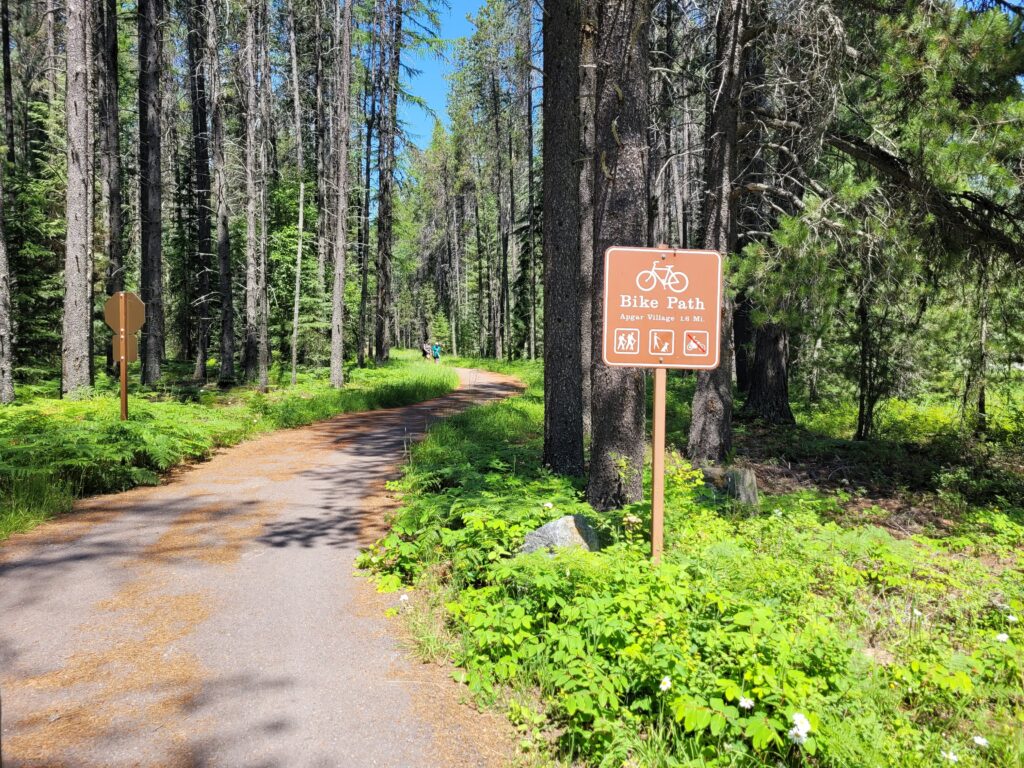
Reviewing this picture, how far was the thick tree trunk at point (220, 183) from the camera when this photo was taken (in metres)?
16.3

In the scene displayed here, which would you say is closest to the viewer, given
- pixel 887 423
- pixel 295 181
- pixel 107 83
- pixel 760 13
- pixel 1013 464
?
pixel 760 13

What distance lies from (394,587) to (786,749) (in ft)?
10.5

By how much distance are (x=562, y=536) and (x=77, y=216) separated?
40.5 ft

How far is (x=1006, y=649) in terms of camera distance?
3592 mm

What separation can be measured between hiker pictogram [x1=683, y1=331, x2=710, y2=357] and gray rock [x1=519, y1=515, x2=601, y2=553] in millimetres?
→ 1658

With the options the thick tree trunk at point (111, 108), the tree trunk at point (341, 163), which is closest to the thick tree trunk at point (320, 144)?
the tree trunk at point (341, 163)

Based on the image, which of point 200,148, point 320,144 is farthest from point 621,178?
point 320,144

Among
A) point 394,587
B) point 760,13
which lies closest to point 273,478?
point 394,587

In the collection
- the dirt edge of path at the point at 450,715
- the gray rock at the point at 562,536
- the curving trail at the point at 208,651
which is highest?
the gray rock at the point at 562,536

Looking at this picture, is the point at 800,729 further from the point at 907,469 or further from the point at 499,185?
the point at 499,185

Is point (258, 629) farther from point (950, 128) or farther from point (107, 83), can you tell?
point (107, 83)

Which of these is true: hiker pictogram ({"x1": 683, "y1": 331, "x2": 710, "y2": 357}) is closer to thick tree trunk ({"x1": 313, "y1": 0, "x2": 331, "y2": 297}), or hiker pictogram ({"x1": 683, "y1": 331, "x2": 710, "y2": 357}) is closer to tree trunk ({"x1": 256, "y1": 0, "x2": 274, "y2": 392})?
tree trunk ({"x1": 256, "y1": 0, "x2": 274, "y2": 392})

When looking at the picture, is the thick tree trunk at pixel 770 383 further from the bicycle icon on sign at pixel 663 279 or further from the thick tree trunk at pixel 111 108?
the thick tree trunk at pixel 111 108

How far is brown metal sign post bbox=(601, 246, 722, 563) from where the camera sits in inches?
173
